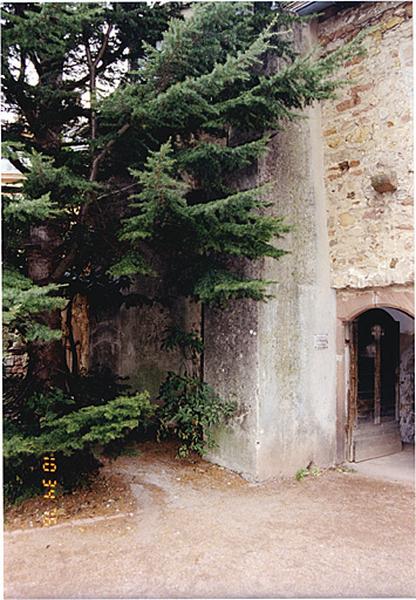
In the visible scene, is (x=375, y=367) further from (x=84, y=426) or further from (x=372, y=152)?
(x=84, y=426)

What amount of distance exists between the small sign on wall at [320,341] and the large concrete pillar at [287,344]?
1 centimetres

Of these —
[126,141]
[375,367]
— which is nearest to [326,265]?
[375,367]

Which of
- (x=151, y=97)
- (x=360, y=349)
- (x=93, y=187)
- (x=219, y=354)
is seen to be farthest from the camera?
(x=360, y=349)

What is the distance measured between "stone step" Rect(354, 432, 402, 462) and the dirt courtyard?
0.93m

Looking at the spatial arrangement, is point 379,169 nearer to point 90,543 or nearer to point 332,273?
point 332,273

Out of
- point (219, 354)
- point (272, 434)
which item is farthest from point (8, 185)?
point (272, 434)

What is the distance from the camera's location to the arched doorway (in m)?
6.14

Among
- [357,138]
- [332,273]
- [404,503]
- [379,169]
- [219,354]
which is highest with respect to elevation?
[357,138]

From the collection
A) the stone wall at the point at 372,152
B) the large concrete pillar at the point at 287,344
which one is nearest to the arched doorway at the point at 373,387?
the large concrete pillar at the point at 287,344

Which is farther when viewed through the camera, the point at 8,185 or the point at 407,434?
the point at 407,434

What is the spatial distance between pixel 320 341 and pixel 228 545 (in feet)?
8.85

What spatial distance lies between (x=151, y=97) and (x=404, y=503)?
448 centimetres

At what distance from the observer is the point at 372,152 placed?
5.35 meters

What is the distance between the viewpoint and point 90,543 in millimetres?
3842
